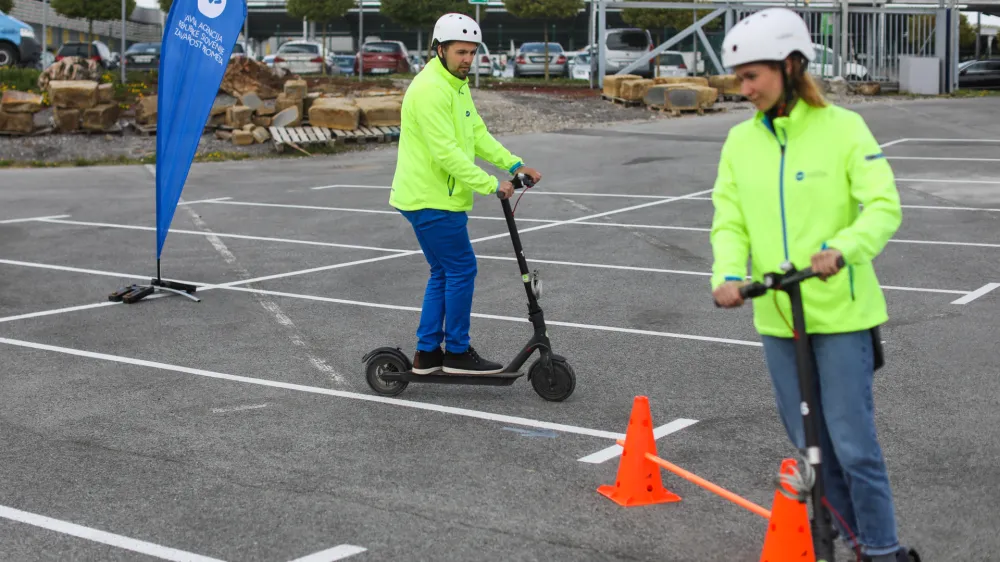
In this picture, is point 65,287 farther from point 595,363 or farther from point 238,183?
point 238,183

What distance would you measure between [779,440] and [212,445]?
276 cm

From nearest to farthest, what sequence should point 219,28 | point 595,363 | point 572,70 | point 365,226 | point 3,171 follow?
point 595,363 < point 219,28 < point 365,226 < point 3,171 < point 572,70

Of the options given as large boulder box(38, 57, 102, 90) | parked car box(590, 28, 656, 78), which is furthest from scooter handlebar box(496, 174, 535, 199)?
parked car box(590, 28, 656, 78)

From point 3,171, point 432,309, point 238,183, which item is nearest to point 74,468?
point 432,309

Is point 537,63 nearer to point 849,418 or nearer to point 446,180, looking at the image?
point 446,180

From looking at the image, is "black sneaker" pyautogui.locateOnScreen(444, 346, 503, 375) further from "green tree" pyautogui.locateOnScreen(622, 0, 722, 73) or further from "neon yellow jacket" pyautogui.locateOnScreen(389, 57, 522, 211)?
"green tree" pyautogui.locateOnScreen(622, 0, 722, 73)

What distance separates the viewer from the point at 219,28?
31.7 ft

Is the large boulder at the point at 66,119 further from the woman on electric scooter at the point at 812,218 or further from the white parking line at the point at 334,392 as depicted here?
the woman on electric scooter at the point at 812,218

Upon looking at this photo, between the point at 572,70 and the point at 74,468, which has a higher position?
the point at 572,70

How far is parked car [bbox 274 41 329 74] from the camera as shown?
40144 mm

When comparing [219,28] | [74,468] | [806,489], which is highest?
[219,28]

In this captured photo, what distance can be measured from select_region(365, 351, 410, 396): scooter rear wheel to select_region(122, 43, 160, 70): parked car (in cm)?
3826

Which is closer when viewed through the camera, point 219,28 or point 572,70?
point 219,28

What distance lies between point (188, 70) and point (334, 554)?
6057 mm
